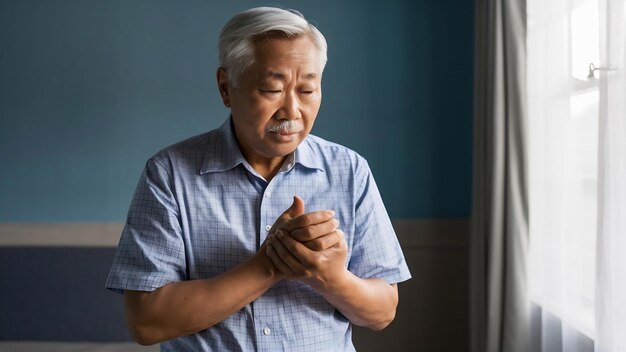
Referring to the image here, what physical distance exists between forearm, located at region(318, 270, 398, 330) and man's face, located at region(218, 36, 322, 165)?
0.30 metres

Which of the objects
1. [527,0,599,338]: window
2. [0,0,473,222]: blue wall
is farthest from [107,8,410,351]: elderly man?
[0,0,473,222]: blue wall

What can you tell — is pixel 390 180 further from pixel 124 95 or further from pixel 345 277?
pixel 345 277

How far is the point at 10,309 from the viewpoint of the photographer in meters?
3.36

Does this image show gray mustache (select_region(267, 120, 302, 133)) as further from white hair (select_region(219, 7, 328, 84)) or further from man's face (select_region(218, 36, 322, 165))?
white hair (select_region(219, 7, 328, 84))

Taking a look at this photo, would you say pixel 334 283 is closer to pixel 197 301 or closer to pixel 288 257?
pixel 288 257

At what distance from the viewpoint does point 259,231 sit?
1.31 meters

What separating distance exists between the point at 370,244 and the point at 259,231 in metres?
0.25

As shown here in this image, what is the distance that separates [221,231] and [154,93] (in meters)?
2.30

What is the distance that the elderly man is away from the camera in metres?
1.20

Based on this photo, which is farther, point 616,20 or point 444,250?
point 444,250

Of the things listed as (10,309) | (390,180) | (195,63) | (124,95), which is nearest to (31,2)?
(124,95)

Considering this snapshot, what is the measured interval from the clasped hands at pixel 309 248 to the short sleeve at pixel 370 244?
17 centimetres

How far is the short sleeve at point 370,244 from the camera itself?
54.2 inches

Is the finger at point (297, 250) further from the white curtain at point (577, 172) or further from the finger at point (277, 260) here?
the white curtain at point (577, 172)
